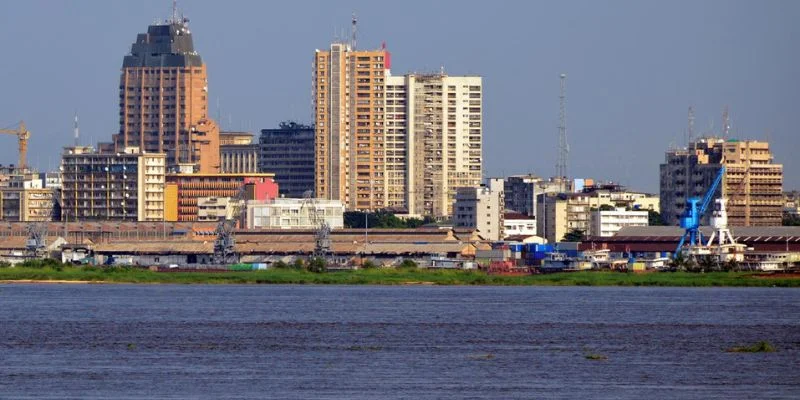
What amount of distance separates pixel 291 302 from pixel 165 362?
48616 mm

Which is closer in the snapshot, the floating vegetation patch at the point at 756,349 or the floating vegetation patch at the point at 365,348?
the floating vegetation patch at the point at 365,348

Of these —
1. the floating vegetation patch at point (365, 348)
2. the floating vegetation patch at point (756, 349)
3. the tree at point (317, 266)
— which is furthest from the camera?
the tree at point (317, 266)

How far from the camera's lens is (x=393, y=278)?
158m

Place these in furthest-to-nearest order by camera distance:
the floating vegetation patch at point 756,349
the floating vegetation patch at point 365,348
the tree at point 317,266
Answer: the tree at point 317,266 → the floating vegetation patch at point 756,349 → the floating vegetation patch at point 365,348

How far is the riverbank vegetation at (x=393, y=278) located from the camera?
151375 mm

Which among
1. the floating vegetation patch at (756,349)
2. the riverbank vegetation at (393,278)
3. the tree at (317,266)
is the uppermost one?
the tree at (317,266)

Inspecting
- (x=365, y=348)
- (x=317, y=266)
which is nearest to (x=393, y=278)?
(x=317, y=266)

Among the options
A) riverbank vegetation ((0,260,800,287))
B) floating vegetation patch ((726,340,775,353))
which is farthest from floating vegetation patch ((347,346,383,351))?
riverbank vegetation ((0,260,800,287))

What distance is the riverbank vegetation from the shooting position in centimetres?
15138

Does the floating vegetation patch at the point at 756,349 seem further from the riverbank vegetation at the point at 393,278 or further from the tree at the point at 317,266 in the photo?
the tree at the point at 317,266

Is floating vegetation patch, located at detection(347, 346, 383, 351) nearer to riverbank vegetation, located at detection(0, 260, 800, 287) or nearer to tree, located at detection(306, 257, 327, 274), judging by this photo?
riverbank vegetation, located at detection(0, 260, 800, 287)

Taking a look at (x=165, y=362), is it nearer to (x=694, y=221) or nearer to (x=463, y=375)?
(x=463, y=375)

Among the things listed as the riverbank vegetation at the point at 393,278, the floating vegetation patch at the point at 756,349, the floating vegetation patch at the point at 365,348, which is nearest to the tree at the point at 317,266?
the riverbank vegetation at the point at 393,278

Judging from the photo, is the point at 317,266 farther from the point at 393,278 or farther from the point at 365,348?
the point at 365,348
